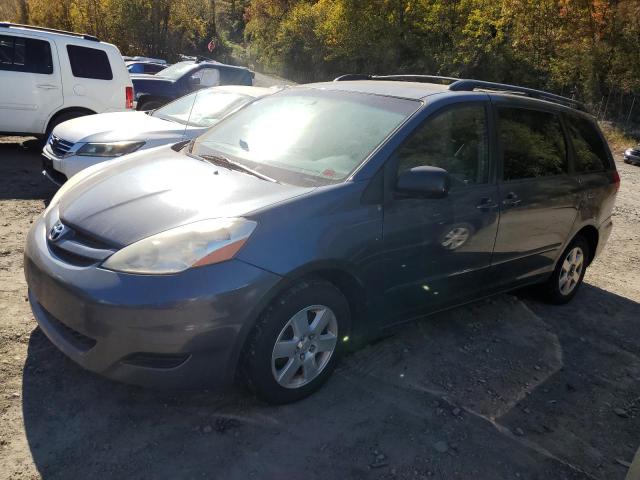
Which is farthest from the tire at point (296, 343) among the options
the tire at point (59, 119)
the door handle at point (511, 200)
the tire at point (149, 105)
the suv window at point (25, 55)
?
the tire at point (149, 105)

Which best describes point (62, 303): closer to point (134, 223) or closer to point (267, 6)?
point (134, 223)

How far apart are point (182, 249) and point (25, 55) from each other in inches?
276

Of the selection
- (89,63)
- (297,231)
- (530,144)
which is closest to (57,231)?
(297,231)

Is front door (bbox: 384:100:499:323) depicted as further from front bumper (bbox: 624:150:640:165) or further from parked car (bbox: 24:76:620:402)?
front bumper (bbox: 624:150:640:165)

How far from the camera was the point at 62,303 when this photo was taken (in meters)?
2.63

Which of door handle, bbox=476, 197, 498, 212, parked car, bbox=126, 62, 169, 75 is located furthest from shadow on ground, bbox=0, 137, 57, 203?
parked car, bbox=126, 62, 169, 75

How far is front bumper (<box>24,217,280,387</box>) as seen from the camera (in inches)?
96.6

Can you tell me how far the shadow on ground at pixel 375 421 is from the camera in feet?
8.36

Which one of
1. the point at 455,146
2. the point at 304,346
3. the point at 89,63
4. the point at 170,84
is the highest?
the point at 455,146

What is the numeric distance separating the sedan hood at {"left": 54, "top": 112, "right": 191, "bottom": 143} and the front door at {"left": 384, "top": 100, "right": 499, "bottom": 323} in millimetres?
3814

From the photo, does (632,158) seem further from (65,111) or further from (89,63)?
(65,111)

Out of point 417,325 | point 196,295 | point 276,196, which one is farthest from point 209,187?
point 417,325

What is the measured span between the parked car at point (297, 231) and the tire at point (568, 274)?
0.45 metres

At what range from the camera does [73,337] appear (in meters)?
2.69
